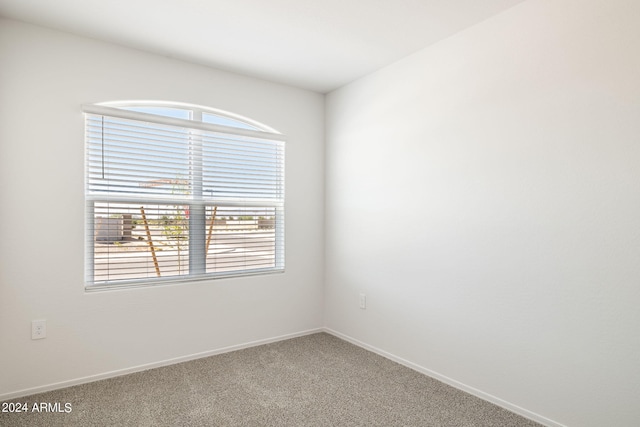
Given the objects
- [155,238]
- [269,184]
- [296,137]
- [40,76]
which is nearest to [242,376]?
[155,238]

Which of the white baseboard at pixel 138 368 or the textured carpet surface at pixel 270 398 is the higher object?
the white baseboard at pixel 138 368

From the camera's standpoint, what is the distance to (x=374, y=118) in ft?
10.9

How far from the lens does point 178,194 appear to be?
307 centimetres

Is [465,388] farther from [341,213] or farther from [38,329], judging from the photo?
[38,329]

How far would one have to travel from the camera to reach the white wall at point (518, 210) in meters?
1.87

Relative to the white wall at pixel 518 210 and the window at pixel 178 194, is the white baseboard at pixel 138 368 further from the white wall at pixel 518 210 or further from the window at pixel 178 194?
the white wall at pixel 518 210

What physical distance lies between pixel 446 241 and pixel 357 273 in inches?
40.8

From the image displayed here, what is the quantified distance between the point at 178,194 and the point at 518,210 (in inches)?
98.7

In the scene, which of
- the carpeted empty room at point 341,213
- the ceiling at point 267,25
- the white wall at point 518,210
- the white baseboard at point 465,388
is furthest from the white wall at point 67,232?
the white wall at point 518,210

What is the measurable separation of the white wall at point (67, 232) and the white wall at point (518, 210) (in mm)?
1445

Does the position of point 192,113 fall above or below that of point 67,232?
above

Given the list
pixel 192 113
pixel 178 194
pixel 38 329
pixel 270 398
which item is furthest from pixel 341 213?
pixel 38 329

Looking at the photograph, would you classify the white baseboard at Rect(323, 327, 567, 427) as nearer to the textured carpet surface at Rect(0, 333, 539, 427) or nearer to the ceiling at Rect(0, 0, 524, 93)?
the textured carpet surface at Rect(0, 333, 539, 427)

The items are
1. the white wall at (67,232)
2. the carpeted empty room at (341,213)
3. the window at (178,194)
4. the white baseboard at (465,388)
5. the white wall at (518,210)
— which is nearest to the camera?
the white wall at (518,210)
